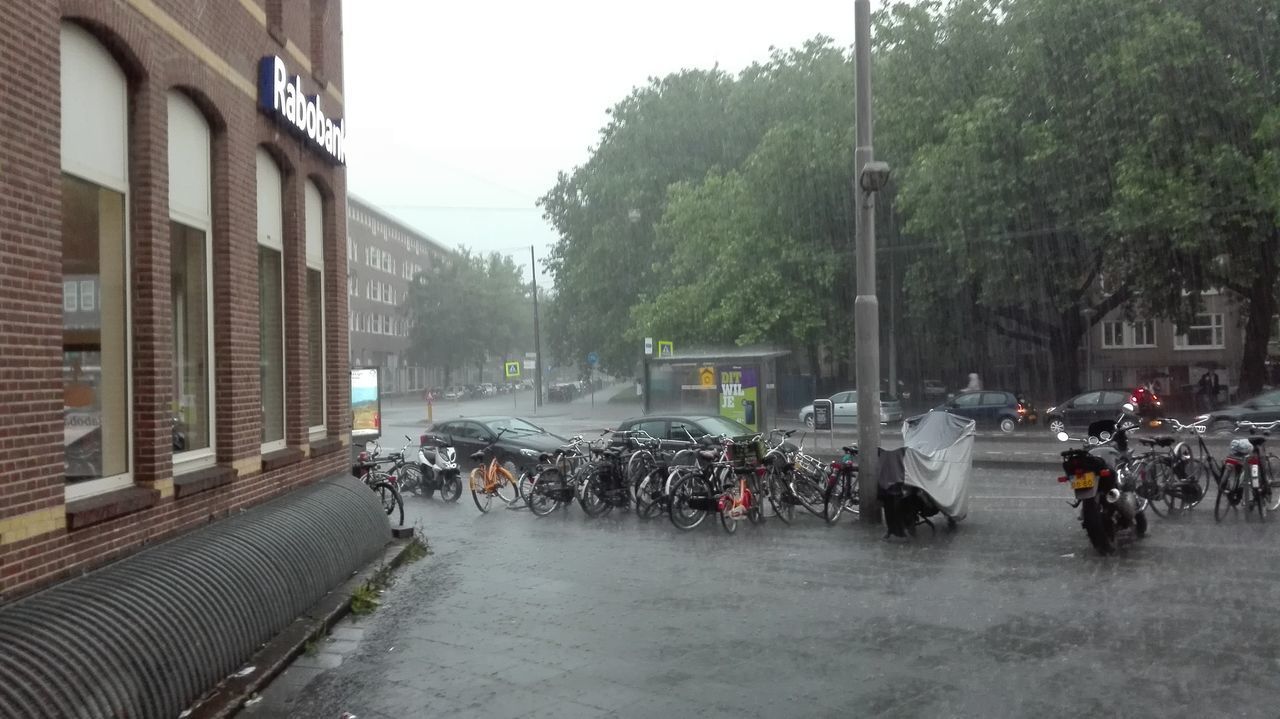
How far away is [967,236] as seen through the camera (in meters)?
30.1

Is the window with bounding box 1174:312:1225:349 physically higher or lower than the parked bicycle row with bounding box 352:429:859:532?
higher

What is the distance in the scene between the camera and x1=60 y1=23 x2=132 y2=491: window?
6.60 metres

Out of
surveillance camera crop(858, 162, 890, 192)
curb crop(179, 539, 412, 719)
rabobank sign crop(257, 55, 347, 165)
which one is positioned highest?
rabobank sign crop(257, 55, 347, 165)

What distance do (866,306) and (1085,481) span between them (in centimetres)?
344

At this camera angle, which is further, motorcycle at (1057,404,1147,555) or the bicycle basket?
the bicycle basket

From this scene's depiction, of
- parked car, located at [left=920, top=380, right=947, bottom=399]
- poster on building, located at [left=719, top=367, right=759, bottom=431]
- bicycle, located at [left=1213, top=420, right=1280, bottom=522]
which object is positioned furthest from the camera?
parked car, located at [left=920, top=380, right=947, bottom=399]

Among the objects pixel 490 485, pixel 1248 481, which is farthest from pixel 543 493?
pixel 1248 481

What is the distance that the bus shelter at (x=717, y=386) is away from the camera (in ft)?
74.4

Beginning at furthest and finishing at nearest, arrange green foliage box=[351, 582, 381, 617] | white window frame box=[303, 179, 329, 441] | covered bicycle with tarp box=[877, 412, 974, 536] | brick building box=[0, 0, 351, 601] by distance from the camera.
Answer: covered bicycle with tarp box=[877, 412, 974, 536], white window frame box=[303, 179, 329, 441], green foliage box=[351, 582, 381, 617], brick building box=[0, 0, 351, 601]

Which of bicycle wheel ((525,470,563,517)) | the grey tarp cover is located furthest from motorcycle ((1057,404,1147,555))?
bicycle wheel ((525,470,563,517))

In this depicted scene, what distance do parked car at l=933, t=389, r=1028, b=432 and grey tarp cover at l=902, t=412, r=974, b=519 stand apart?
792 inches

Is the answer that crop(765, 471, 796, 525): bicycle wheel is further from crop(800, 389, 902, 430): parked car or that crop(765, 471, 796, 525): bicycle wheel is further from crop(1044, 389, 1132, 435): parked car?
crop(800, 389, 902, 430): parked car

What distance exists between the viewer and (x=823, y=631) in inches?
301

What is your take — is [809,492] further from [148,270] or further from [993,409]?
[993,409]
